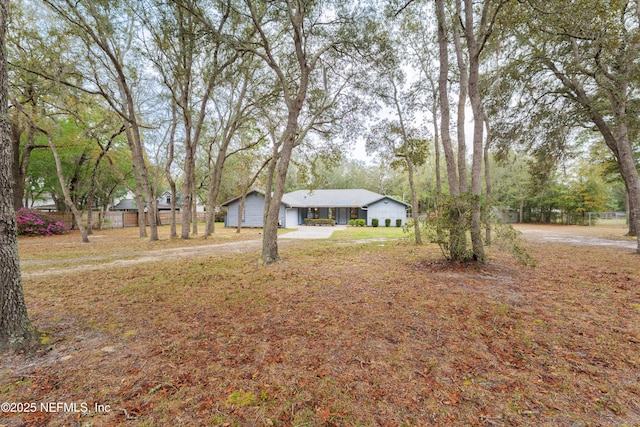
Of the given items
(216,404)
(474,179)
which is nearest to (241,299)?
(216,404)

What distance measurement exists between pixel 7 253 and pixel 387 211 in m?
25.9

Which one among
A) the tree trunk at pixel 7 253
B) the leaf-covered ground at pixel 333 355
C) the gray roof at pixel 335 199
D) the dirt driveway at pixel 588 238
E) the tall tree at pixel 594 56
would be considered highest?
the tall tree at pixel 594 56

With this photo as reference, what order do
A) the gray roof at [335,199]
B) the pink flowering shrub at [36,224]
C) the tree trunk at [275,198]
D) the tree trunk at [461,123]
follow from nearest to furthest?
1. the tree trunk at [461,123]
2. the tree trunk at [275,198]
3. the pink flowering shrub at [36,224]
4. the gray roof at [335,199]

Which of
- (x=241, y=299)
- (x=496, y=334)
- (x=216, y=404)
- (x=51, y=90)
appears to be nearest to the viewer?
(x=216, y=404)

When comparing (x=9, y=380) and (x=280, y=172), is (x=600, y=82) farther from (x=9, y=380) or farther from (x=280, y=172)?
(x=9, y=380)

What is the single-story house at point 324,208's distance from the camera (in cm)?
2434

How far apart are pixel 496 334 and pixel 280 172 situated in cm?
578

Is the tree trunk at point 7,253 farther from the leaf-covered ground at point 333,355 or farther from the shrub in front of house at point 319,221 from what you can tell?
the shrub in front of house at point 319,221

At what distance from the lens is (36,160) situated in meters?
18.2

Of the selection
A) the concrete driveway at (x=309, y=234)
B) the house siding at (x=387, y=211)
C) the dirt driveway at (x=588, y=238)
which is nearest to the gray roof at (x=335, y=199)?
the house siding at (x=387, y=211)

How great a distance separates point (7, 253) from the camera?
8.34 feet

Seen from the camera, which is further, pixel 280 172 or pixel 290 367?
pixel 280 172

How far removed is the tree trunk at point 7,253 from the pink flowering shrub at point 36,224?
707 inches

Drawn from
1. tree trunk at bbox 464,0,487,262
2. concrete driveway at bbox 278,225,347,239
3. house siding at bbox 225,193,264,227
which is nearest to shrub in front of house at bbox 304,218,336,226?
house siding at bbox 225,193,264,227
